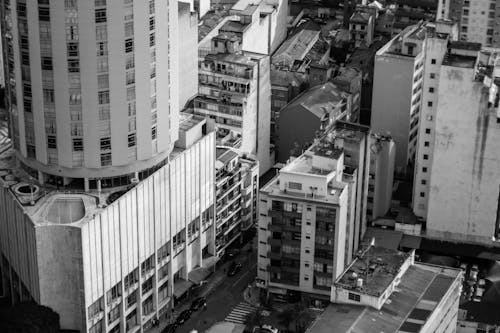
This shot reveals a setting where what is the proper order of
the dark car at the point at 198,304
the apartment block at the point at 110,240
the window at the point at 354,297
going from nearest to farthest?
the window at the point at 354,297 < the apartment block at the point at 110,240 < the dark car at the point at 198,304

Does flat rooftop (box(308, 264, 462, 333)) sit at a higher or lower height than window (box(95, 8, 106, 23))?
lower

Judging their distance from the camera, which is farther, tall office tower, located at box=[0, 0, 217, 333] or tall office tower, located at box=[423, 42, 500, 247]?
tall office tower, located at box=[423, 42, 500, 247]

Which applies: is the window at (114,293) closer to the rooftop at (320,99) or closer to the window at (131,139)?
the window at (131,139)

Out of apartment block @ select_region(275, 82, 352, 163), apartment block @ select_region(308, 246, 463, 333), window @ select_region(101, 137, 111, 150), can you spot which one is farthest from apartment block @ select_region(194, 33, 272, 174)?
apartment block @ select_region(308, 246, 463, 333)

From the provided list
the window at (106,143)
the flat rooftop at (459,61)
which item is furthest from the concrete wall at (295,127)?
the window at (106,143)

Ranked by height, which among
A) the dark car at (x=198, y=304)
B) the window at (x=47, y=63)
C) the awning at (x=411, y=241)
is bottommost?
the dark car at (x=198, y=304)

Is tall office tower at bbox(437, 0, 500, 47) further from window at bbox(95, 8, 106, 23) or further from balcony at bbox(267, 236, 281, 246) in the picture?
window at bbox(95, 8, 106, 23)
